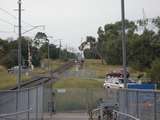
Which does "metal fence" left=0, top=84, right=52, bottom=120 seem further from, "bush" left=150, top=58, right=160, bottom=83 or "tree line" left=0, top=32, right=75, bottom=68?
"tree line" left=0, top=32, right=75, bottom=68

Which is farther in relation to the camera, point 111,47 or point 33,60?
point 33,60

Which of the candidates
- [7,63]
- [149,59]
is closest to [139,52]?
[149,59]

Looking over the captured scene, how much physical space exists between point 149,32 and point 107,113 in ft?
237

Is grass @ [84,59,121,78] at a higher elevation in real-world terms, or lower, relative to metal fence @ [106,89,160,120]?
lower

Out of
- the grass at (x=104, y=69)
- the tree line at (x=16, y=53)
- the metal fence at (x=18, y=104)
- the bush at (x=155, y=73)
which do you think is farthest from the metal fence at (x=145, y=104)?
the tree line at (x=16, y=53)

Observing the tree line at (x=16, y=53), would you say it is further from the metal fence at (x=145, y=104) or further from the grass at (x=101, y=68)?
the metal fence at (x=145, y=104)

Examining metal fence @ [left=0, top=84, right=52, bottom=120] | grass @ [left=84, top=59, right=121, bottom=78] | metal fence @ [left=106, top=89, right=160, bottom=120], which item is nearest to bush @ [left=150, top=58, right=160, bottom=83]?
metal fence @ [left=0, top=84, right=52, bottom=120]

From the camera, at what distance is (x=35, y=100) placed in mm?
28172

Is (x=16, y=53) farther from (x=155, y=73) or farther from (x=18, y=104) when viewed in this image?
(x=18, y=104)

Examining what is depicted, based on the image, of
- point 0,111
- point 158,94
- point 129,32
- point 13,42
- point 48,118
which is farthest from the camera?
point 13,42

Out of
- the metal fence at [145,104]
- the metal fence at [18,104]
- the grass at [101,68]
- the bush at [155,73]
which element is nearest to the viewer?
the metal fence at [145,104]

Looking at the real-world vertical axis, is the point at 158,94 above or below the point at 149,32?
below

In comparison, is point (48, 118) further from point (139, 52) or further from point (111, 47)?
point (111, 47)

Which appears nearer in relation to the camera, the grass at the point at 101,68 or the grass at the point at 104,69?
the grass at the point at 104,69
